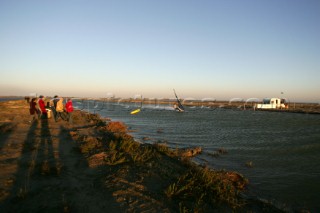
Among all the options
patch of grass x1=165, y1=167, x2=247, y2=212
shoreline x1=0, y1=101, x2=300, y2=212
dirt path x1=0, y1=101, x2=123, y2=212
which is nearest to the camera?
dirt path x1=0, y1=101, x2=123, y2=212

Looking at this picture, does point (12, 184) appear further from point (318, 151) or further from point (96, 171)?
point (318, 151)

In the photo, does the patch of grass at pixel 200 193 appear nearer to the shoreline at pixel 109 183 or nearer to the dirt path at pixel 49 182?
the shoreline at pixel 109 183

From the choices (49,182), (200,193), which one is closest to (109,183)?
(49,182)

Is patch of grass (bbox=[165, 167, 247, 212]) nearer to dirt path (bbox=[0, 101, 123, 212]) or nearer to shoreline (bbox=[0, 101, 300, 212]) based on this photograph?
shoreline (bbox=[0, 101, 300, 212])

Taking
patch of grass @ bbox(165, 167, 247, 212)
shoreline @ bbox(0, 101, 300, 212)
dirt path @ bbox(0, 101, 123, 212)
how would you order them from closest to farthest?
dirt path @ bbox(0, 101, 123, 212)
shoreline @ bbox(0, 101, 300, 212)
patch of grass @ bbox(165, 167, 247, 212)

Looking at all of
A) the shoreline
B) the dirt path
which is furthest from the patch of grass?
the dirt path

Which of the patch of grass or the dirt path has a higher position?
the dirt path

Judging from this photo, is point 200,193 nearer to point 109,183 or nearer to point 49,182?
point 109,183

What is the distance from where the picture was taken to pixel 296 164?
39.3ft

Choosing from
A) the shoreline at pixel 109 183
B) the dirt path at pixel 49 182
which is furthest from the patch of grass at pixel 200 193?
the dirt path at pixel 49 182

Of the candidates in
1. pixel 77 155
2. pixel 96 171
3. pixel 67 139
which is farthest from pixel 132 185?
pixel 67 139

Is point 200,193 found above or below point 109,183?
below

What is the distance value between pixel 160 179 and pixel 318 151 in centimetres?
1296

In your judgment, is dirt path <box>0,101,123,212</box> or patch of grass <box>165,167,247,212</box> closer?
dirt path <box>0,101,123,212</box>
